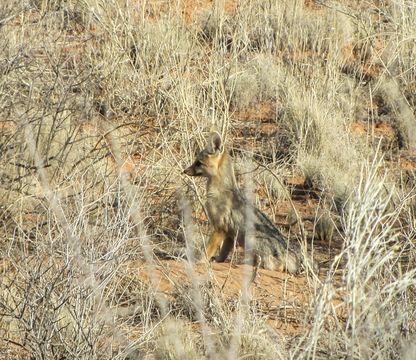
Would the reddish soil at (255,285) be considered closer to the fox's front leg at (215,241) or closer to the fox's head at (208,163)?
the fox's front leg at (215,241)

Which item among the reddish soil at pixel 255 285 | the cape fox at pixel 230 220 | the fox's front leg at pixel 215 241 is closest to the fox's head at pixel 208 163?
the cape fox at pixel 230 220

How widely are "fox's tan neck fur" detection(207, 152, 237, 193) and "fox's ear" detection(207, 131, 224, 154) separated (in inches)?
3.3

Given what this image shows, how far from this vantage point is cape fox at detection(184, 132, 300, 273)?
8.72m

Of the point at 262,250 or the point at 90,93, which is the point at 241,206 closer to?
the point at 262,250

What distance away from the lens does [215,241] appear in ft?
29.8

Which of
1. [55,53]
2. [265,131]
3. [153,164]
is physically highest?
[55,53]

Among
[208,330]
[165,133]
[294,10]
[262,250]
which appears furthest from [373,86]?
[208,330]

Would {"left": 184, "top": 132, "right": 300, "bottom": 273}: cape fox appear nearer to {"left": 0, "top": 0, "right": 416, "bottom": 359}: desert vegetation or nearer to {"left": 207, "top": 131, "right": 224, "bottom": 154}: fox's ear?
{"left": 207, "top": 131, "right": 224, "bottom": 154}: fox's ear

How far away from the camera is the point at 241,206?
9117 millimetres

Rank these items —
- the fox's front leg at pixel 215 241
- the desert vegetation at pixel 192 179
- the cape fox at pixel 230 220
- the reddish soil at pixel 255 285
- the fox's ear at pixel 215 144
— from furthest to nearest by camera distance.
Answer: the fox's ear at pixel 215 144
the fox's front leg at pixel 215 241
the cape fox at pixel 230 220
the reddish soil at pixel 255 285
the desert vegetation at pixel 192 179

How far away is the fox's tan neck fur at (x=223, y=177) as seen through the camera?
30.5 feet

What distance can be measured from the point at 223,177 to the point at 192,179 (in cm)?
53

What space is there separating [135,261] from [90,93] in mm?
3228

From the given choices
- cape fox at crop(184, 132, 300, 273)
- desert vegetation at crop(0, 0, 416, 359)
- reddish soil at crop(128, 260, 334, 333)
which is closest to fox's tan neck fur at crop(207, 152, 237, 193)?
cape fox at crop(184, 132, 300, 273)
